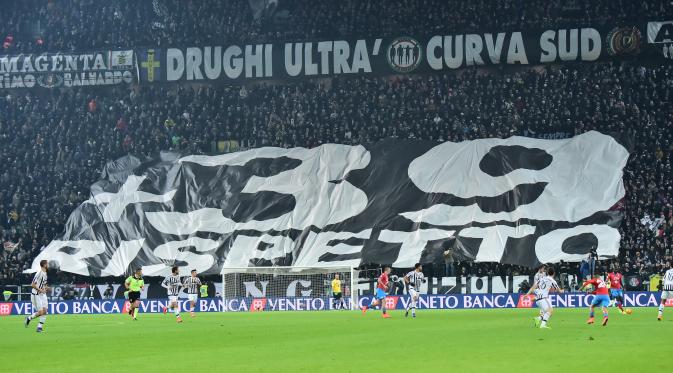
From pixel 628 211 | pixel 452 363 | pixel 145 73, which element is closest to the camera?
pixel 452 363

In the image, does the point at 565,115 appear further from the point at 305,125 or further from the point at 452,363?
the point at 452,363

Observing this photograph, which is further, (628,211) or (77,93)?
(77,93)

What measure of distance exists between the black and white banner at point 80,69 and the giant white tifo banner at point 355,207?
8.09 meters

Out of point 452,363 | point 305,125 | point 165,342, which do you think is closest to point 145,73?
point 305,125

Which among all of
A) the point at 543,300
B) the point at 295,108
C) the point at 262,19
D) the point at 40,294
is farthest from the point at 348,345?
the point at 262,19

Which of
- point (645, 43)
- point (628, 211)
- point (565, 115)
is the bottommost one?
point (628, 211)

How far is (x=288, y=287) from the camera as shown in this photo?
2117 inches

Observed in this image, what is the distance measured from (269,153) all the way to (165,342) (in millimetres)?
31197

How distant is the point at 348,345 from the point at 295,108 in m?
37.6

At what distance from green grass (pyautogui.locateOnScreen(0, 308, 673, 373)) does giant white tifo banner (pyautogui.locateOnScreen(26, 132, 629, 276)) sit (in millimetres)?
12442

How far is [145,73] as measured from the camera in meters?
65.8

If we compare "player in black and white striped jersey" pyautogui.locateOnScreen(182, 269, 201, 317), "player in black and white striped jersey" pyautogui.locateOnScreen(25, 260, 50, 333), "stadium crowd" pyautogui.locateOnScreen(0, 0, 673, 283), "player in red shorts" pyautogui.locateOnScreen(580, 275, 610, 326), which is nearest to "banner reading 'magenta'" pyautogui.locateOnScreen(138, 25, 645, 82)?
"stadium crowd" pyautogui.locateOnScreen(0, 0, 673, 283)

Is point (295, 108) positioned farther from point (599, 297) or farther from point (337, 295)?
point (599, 297)

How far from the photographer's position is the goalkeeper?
160 ft
